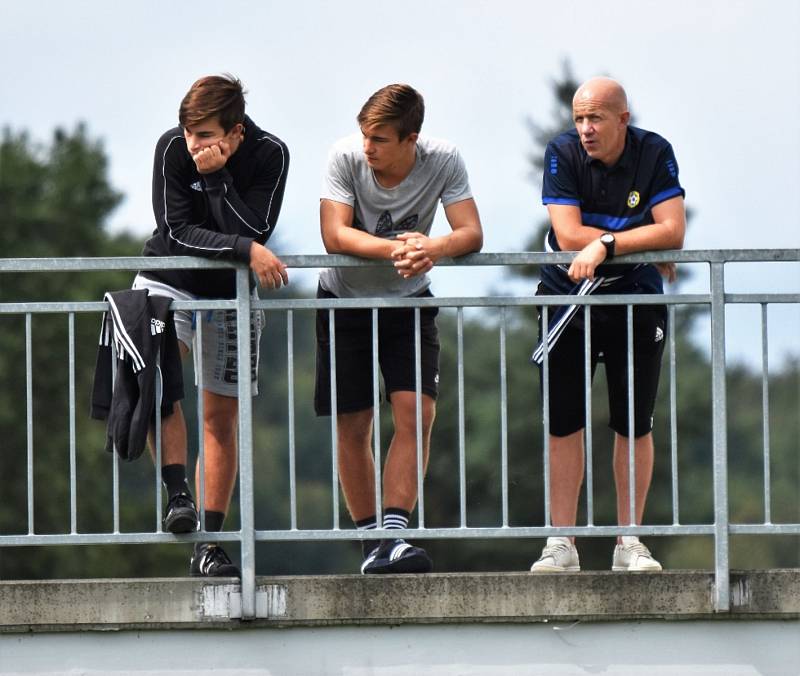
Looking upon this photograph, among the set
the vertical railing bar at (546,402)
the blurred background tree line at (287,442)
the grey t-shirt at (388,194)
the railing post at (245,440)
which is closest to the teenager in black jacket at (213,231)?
the railing post at (245,440)

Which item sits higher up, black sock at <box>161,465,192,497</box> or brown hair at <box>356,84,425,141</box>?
brown hair at <box>356,84,425,141</box>

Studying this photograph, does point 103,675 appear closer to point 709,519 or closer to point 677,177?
point 677,177

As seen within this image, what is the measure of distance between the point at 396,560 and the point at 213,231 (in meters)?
1.38

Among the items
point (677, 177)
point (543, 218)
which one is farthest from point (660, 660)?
point (543, 218)

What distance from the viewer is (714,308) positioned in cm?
585

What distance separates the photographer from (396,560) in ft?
19.4

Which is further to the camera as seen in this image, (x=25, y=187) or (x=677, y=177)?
(x=25, y=187)

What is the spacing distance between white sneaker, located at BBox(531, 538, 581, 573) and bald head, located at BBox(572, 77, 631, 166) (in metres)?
1.47

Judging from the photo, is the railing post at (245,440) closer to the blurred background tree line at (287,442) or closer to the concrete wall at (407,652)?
the concrete wall at (407,652)

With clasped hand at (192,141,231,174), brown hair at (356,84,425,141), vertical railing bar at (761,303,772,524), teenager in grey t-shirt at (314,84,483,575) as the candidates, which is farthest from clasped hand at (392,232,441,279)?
vertical railing bar at (761,303,772,524)

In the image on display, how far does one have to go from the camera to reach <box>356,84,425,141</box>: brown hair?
591cm

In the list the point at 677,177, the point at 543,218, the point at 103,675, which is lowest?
the point at 103,675

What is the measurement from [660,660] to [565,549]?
0.57 metres

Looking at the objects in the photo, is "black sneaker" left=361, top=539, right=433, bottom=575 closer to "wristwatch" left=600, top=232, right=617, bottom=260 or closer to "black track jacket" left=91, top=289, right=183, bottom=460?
"black track jacket" left=91, top=289, right=183, bottom=460
